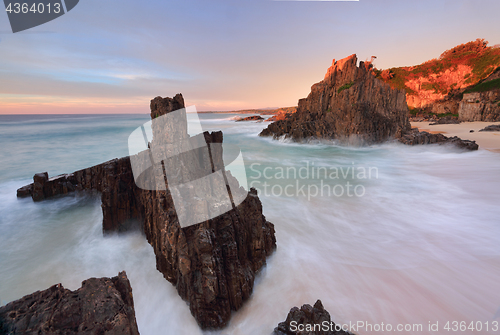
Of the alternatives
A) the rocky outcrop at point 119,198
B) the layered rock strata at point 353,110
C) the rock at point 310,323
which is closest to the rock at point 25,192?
the rocky outcrop at point 119,198

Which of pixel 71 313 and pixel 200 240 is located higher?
pixel 71 313

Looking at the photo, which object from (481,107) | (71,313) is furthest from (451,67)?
(71,313)

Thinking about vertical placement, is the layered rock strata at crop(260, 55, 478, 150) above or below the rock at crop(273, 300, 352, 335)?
above

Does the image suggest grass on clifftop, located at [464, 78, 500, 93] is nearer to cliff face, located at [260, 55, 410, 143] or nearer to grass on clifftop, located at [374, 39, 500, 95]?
grass on clifftop, located at [374, 39, 500, 95]

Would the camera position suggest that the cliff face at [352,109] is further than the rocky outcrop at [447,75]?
No

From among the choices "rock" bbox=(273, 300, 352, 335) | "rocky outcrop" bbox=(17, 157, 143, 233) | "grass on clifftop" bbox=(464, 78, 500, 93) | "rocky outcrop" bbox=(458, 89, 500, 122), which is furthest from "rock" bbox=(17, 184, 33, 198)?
"grass on clifftop" bbox=(464, 78, 500, 93)

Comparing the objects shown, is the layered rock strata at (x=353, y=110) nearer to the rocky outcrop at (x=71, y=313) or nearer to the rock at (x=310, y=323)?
the rock at (x=310, y=323)

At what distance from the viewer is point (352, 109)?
21.8 meters

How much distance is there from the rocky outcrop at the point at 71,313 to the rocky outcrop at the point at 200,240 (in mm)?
1495

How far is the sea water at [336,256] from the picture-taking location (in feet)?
11.2

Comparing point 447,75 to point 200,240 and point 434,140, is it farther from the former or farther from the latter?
point 200,240

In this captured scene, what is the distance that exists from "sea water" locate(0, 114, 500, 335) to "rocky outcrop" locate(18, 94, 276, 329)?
0.27 meters

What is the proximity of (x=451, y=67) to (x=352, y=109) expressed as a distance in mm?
42874

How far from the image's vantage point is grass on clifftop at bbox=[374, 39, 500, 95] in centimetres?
4027
